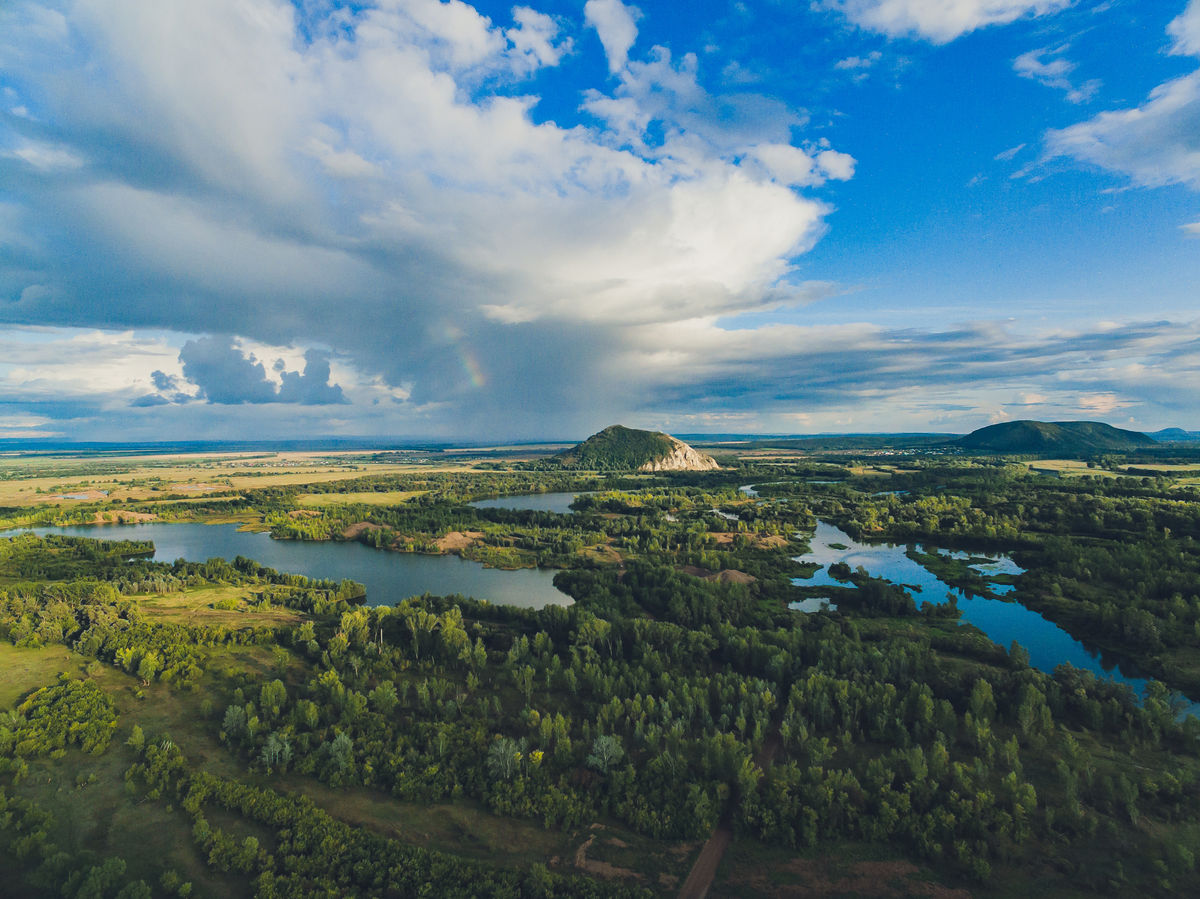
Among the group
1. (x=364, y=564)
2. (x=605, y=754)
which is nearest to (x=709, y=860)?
(x=605, y=754)

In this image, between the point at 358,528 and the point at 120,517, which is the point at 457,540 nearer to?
the point at 358,528

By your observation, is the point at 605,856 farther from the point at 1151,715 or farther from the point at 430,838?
the point at 1151,715

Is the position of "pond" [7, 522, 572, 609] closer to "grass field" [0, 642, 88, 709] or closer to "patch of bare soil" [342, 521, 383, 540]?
"patch of bare soil" [342, 521, 383, 540]

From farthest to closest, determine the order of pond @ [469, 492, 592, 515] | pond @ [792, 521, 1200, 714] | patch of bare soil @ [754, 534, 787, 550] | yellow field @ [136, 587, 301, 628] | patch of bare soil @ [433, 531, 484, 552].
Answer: pond @ [469, 492, 592, 515], patch of bare soil @ [433, 531, 484, 552], patch of bare soil @ [754, 534, 787, 550], yellow field @ [136, 587, 301, 628], pond @ [792, 521, 1200, 714]

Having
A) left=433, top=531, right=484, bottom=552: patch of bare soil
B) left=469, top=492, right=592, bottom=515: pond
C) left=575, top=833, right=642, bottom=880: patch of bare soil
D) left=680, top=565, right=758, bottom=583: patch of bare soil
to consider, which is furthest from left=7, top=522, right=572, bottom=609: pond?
left=469, top=492, right=592, bottom=515: pond

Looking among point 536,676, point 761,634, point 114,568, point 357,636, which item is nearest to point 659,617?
point 761,634

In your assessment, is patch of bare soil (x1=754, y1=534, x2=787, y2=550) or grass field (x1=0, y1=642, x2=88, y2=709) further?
patch of bare soil (x1=754, y1=534, x2=787, y2=550)
